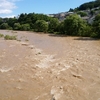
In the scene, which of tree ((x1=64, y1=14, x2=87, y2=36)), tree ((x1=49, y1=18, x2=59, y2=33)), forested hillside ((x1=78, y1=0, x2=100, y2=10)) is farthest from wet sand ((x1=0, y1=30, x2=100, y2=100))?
forested hillside ((x1=78, y1=0, x2=100, y2=10))

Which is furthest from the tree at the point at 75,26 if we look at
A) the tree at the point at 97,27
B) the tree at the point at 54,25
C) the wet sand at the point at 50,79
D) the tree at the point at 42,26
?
the wet sand at the point at 50,79

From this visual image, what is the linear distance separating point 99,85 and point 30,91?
371 centimetres

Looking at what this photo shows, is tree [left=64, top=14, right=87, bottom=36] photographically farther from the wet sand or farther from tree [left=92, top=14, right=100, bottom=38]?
the wet sand

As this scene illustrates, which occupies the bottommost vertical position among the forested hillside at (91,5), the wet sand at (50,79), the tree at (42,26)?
the wet sand at (50,79)

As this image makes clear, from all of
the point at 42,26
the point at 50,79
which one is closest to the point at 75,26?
the point at 42,26

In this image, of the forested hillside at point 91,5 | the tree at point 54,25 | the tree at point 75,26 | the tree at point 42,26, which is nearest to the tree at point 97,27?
the tree at point 75,26

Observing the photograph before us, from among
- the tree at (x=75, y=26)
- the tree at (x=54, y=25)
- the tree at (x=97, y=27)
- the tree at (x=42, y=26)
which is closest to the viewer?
the tree at (x=97, y=27)

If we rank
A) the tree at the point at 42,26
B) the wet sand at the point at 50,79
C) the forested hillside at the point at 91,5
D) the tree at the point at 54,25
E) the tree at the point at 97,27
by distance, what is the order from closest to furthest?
the wet sand at the point at 50,79, the tree at the point at 97,27, the tree at the point at 54,25, the tree at the point at 42,26, the forested hillside at the point at 91,5

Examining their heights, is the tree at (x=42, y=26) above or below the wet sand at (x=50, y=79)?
above

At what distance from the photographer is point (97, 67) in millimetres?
Result: 13188

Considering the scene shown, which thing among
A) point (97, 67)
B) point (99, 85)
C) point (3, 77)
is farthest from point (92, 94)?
point (3, 77)

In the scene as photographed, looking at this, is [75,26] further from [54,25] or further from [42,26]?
[42,26]

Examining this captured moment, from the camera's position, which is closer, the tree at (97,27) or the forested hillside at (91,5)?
the tree at (97,27)

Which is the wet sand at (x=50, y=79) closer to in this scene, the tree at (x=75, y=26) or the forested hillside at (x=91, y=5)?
the tree at (x=75, y=26)
